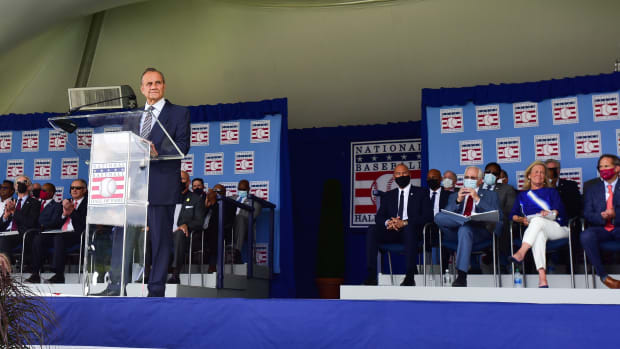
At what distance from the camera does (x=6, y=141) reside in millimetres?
8078

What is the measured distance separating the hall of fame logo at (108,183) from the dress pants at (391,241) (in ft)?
8.79

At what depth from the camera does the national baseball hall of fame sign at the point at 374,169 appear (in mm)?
7539

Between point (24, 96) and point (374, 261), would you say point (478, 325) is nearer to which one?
point (374, 261)

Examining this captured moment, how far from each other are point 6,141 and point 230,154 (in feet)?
9.70

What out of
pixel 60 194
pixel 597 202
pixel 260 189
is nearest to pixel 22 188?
pixel 60 194

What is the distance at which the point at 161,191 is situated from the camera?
128 inches

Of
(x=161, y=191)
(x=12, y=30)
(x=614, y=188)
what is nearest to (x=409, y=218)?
(x=614, y=188)

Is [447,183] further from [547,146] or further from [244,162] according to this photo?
[244,162]

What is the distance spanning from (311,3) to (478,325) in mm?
6348

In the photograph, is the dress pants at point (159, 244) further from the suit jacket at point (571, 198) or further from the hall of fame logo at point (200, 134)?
the hall of fame logo at point (200, 134)

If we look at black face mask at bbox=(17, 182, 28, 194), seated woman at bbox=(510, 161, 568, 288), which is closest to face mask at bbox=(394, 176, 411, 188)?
seated woman at bbox=(510, 161, 568, 288)

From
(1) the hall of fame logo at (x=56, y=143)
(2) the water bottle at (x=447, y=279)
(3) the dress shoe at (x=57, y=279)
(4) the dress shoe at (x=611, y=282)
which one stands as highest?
(1) the hall of fame logo at (x=56, y=143)

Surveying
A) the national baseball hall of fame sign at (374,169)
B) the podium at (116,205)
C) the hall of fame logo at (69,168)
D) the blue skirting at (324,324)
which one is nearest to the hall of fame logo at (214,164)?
the national baseball hall of fame sign at (374,169)

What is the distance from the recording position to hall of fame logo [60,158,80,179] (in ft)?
25.8
